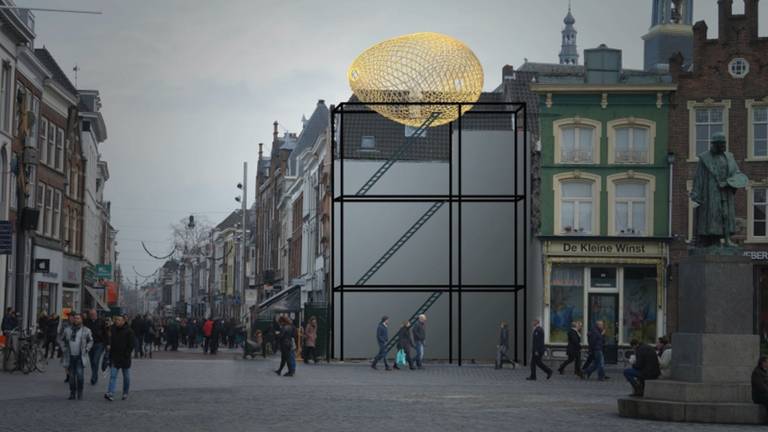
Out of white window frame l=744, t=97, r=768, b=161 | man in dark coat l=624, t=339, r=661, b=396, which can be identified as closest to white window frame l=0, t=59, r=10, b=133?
white window frame l=744, t=97, r=768, b=161

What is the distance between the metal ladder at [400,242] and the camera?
45844 mm

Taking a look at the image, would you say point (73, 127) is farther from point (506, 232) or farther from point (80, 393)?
point (80, 393)

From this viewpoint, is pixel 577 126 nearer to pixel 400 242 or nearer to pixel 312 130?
pixel 400 242

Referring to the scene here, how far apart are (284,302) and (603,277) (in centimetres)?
2099

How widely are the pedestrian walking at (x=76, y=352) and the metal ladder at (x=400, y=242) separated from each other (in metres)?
20.5

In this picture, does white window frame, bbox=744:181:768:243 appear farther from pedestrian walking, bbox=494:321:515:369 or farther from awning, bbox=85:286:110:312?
awning, bbox=85:286:110:312

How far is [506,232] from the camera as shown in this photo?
49.9m

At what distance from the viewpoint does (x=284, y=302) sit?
65688 mm

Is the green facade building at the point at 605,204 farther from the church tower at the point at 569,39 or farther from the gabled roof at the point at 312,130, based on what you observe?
the church tower at the point at 569,39

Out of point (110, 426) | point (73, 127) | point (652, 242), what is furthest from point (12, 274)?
point (110, 426)

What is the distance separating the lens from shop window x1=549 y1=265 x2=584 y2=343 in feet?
162

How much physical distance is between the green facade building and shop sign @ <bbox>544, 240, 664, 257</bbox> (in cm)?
4

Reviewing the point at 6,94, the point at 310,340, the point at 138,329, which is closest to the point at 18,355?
the point at 310,340

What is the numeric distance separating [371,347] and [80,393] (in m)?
Answer: 25.2
